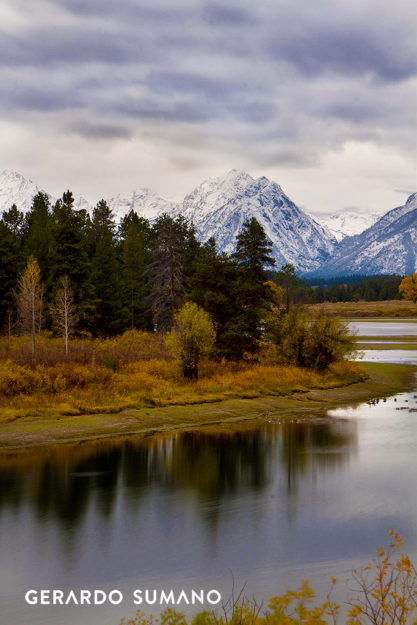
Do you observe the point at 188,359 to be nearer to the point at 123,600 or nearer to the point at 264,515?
the point at 264,515

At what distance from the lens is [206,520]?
17781 mm

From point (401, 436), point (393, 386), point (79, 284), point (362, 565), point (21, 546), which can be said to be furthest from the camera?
point (79, 284)

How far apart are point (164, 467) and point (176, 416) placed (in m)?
9.99

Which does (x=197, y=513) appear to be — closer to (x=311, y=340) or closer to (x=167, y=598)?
(x=167, y=598)

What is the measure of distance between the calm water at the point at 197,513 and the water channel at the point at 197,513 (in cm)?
5

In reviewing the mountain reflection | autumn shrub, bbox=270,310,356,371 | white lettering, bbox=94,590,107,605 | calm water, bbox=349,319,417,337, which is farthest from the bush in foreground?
calm water, bbox=349,319,417,337

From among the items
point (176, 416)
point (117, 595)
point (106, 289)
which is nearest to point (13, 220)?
point (106, 289)

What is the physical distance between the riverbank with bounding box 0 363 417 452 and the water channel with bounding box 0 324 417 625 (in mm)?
1786

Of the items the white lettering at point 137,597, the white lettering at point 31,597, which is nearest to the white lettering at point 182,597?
the white lettering at point 137,597

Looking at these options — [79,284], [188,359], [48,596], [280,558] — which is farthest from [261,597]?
[79,284]

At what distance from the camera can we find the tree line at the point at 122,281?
48.7 m

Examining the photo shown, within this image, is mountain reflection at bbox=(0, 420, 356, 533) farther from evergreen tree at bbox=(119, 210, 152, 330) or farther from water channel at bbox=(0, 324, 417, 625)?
evergreen tree at bbox=(119, 210, 152, 330)

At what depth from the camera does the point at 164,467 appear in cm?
2430

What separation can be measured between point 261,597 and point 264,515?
225 inches
